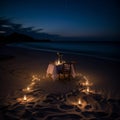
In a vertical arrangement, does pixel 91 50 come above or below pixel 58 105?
above

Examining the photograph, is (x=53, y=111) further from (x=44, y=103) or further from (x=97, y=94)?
(x=97, y=94)

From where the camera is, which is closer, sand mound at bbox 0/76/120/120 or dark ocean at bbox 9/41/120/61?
sand mound at bbox 0/76/120/120

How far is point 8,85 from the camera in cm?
527

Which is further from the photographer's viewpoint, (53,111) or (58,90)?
(58,90)

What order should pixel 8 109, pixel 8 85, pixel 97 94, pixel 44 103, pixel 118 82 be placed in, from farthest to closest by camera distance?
pixel 118 82 < pixel 8 85 < pixel 97 94 < pixel 44 103 < pixel 8 109

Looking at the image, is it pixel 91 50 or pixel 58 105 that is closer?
pixel 58 105

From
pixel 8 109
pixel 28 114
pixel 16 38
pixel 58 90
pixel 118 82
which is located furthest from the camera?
pixel 16 38

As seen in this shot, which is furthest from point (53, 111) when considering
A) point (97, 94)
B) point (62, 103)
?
point (97, 94)

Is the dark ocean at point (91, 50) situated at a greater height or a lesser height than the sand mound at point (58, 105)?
greater

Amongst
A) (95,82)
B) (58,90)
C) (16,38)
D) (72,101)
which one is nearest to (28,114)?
(72,101)

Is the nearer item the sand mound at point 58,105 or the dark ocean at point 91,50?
the sand mound at point 58,105

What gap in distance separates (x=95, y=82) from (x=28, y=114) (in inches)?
134

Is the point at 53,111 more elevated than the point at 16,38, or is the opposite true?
the point at 16,38

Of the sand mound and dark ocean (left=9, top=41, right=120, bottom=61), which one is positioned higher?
dark ocean (left=9, top=41, right=120, bottom=61)
